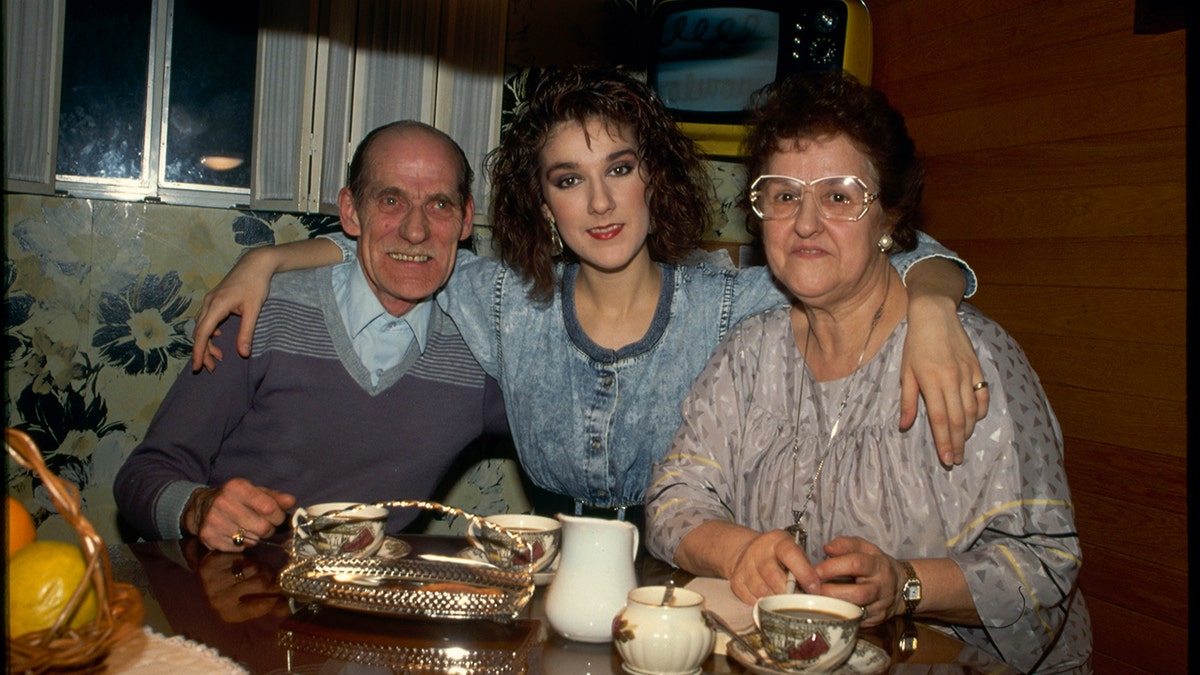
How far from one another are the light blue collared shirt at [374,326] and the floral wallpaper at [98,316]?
42.4 inches

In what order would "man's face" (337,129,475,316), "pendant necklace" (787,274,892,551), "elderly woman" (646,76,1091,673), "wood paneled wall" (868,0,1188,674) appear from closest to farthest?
"elderly woman" (646,76,1091,673)
"pendant necklace" (787,274,892,551)
"man's face" (337,129,475,316)
"wood paneled wall" (868,0,1188,674)

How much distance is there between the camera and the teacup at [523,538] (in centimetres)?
133

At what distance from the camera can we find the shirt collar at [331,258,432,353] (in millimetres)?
2135

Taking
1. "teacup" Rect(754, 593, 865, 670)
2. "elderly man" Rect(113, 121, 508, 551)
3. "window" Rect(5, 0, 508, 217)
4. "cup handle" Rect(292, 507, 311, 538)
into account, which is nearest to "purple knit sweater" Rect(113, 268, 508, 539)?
"elderly man" Rect(113, 121, 508, 551)

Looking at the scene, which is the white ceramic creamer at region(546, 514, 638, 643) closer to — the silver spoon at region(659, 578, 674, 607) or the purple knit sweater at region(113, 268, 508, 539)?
the silver spoon at region(659, 578, 674, 607)

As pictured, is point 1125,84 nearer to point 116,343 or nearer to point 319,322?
point 319,322

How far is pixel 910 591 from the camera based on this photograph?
1367mm

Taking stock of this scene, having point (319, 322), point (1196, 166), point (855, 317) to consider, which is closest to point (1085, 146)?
point (1196, 166)

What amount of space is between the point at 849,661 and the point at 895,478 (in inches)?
20.7

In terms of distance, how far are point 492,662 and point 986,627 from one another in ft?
2.57

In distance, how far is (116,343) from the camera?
117 inches

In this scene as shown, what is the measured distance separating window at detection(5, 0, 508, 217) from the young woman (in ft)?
3.40

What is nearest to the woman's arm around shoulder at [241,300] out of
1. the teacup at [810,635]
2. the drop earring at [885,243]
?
the drop earring at [885,243]

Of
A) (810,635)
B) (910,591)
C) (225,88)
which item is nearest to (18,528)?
(810,635)
